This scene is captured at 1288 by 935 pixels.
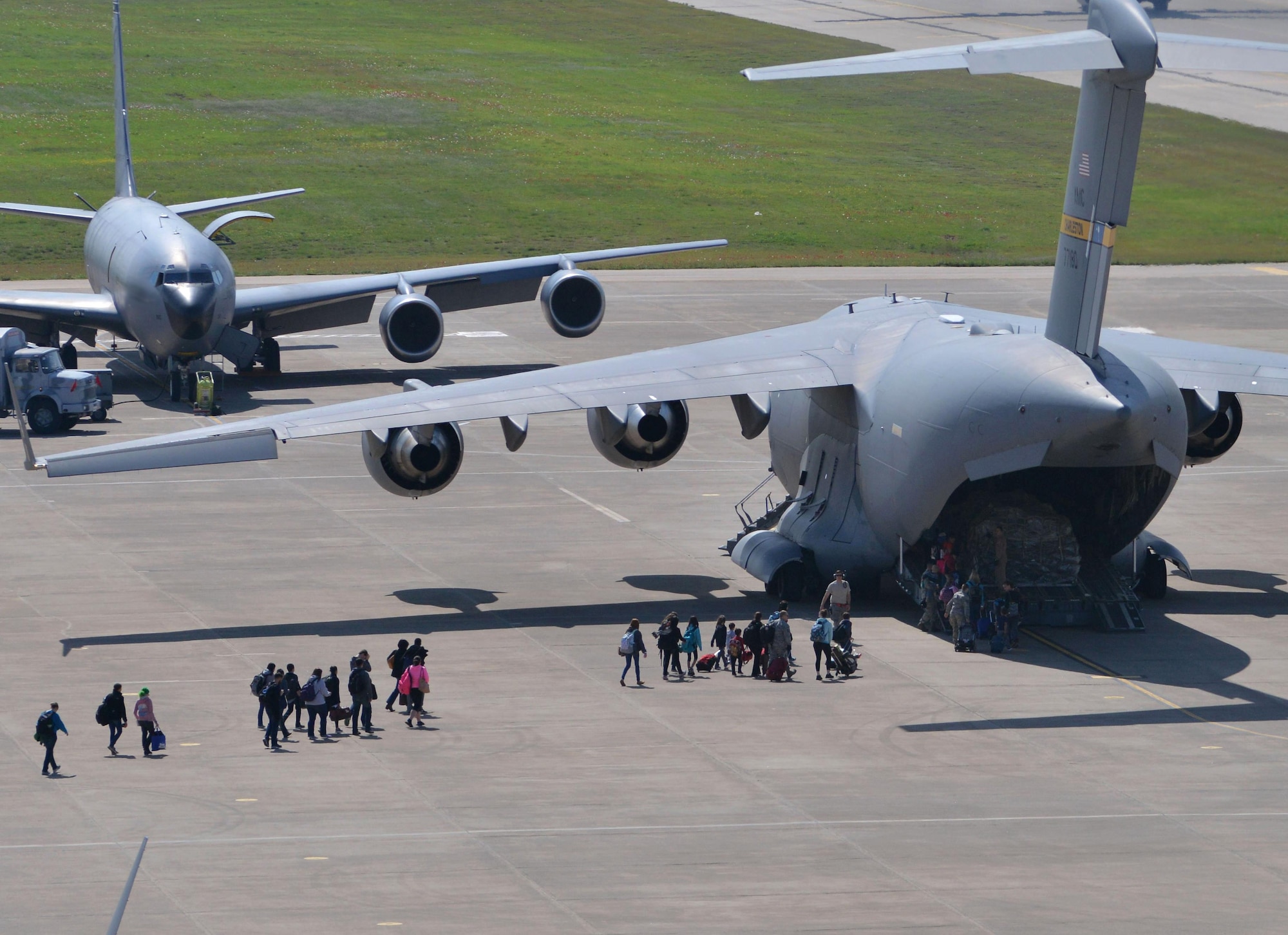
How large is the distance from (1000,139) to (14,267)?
176 ft

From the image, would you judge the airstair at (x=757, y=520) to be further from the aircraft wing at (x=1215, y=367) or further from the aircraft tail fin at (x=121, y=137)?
the aircraft tail fin at (x=121, y=137)

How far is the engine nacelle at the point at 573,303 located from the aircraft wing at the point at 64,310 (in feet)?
40.7

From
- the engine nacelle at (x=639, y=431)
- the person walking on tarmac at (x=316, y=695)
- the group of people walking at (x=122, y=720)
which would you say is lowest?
the group of people walking at (x=122, y=720)

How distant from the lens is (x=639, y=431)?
3625 centimetres

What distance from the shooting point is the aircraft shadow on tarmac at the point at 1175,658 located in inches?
1167

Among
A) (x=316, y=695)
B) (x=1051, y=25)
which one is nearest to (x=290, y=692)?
(x=316, y=695)

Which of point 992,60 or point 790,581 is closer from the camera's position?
point 992,60

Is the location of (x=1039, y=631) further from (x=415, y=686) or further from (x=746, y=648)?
(x=415, y=686)

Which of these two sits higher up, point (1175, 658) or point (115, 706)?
point (1175, 658)

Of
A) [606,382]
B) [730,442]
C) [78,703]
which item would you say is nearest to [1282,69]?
[606,382]

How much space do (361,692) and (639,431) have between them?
9.29 m

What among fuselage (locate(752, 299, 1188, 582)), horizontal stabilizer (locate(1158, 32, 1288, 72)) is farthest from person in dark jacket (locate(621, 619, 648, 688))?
horizontal stabilizer (locate(1158, 32, 1288, 72))

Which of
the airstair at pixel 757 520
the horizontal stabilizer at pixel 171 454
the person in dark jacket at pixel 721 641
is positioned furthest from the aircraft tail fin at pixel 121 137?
the person in dark jacket at pixel 721 641

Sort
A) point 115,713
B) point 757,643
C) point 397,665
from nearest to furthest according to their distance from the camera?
point 115,713 < point 397,665 < point 757,643
